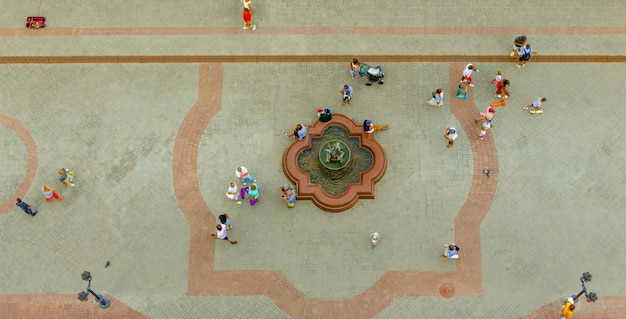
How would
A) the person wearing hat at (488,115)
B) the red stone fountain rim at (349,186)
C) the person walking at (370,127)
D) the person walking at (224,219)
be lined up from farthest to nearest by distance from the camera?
the person wearing hat at (488,115), the person walking at (370,127), the red stone fountain rim at (349,186), the person walking at (224,219)

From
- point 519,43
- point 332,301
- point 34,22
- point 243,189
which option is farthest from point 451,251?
point 34,22

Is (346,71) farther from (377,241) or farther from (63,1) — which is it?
(63,1)

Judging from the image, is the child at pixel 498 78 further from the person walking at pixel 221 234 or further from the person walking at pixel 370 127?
the person walking at pixel 221 234

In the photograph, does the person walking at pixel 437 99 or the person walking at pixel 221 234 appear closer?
the person walking at pixel 221 234

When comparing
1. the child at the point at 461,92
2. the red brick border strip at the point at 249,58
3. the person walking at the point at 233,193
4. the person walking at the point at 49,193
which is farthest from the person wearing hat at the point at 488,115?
the person walking at the point at 49,193

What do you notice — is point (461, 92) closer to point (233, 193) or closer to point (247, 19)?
point (247, 19)

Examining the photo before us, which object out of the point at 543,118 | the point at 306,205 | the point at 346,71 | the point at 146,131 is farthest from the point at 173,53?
the point at 543,118
